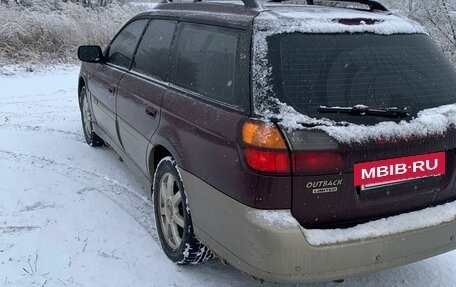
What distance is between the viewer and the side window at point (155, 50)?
145 inches

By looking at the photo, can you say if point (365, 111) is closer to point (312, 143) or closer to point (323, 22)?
point (312, 143)

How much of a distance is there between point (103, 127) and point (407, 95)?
11.1 feet

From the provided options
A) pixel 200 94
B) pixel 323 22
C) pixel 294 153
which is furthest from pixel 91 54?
pixel 294 153

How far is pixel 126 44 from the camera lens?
4680 millimetres

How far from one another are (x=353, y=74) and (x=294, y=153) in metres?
0.62

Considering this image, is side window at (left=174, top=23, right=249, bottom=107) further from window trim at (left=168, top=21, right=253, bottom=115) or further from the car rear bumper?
the car rear bumper

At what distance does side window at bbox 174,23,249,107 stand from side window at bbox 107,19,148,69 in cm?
106

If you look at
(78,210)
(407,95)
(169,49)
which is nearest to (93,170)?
(78,210)

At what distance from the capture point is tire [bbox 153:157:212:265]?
315cm

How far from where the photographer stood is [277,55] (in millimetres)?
2561

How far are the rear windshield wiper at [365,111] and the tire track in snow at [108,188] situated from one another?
1.83 meters

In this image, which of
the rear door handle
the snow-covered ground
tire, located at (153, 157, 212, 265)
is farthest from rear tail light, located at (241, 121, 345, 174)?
the rear door handle

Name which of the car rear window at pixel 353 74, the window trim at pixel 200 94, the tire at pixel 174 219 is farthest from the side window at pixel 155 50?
the car rear window at pixel 353 74

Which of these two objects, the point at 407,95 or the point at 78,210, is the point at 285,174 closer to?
the point at 407,95
